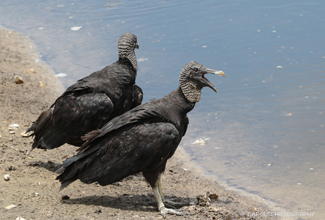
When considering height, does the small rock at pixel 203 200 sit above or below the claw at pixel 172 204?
above

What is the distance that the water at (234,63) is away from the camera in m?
5.19

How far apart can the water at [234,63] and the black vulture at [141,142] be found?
1424 millimetres

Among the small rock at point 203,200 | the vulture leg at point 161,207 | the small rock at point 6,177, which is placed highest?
the small rock at point 6,177

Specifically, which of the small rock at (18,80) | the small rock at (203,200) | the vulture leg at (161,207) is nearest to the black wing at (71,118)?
the vulture leg at (161,207)

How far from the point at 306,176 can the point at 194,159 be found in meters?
1.37

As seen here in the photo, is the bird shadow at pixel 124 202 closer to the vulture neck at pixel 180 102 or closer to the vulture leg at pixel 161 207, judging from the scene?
the vulture leg at pixel 161 207

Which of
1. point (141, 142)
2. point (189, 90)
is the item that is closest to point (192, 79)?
point (189, 90)

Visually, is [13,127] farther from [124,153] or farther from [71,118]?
[124,153]

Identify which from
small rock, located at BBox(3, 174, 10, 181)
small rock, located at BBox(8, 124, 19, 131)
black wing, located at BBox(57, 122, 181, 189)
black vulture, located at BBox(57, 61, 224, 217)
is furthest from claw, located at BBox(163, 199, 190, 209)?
small rock, located at BBox(8, 124, 19, 131)

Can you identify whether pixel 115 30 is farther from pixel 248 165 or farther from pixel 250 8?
pixel 248 165

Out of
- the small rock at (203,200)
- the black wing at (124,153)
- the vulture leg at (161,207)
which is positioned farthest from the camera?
the small rock at (203,200)

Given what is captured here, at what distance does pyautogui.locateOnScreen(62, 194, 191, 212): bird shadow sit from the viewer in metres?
4.00

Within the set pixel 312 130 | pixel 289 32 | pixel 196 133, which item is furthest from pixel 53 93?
pixel 289 32

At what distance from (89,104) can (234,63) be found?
12.1ft
